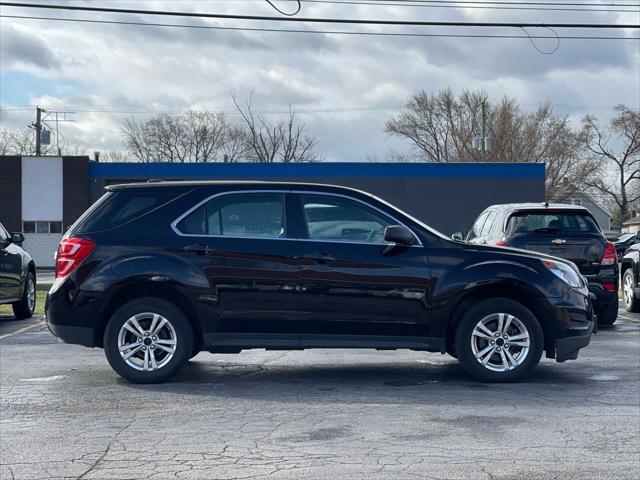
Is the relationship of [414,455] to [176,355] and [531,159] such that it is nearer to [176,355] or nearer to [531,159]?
[176,355]

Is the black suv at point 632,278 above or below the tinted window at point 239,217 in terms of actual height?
below

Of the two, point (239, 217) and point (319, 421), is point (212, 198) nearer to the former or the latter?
point (239, 217)

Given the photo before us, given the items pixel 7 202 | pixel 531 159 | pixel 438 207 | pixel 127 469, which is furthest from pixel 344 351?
pixel 531 159

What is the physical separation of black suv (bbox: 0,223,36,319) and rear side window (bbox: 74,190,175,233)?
6131 mm

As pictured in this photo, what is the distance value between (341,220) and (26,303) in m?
8.55

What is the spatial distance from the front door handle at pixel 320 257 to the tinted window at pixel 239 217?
1.12ft

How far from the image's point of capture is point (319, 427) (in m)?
6.66

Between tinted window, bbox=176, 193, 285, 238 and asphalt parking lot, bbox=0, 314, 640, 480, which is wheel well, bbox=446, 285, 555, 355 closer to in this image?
asphalt parking lot, bbox=0, 314, 640, 480

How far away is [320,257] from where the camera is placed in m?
8.27

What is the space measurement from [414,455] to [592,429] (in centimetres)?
156

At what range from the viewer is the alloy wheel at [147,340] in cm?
827

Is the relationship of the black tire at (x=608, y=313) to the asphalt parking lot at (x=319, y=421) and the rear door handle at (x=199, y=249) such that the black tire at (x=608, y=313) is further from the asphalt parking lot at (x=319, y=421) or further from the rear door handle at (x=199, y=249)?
the rear door handle at (x=199, y=249)

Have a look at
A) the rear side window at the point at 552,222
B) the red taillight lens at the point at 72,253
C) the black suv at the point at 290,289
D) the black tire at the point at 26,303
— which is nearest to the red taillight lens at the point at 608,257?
the rear side window at the point at 552,222

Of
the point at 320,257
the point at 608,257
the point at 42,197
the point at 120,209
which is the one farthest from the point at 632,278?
the point at 42,197
